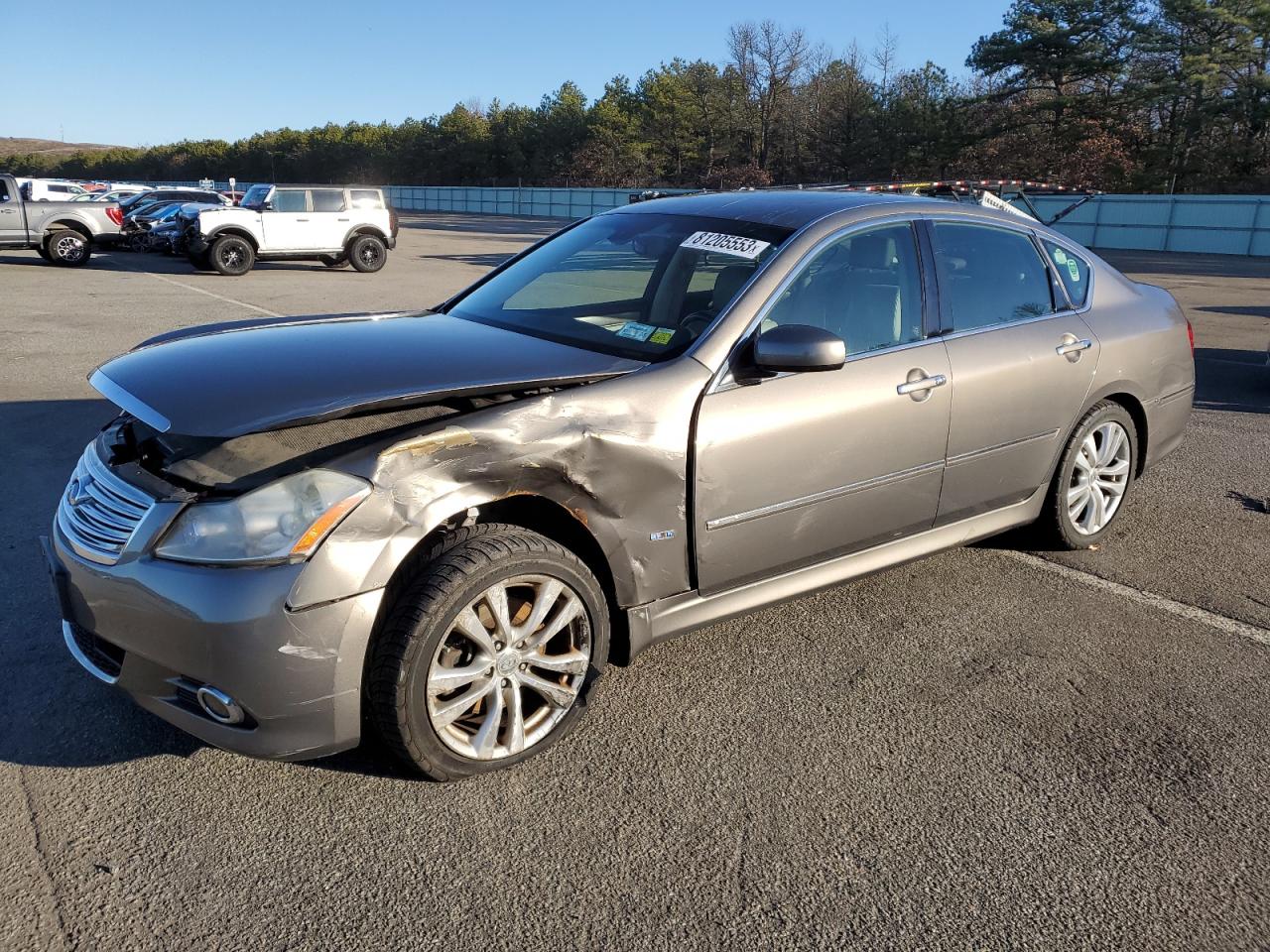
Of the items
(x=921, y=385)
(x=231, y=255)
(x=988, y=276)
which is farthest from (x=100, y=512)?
(x=231, y=255)

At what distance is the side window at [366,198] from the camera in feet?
67.2

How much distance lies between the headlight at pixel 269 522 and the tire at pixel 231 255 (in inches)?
706

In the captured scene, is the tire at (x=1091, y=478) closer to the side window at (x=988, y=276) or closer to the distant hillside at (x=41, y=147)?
the side window at (x=988, y=276)

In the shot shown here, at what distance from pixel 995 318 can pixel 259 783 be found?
3306mm

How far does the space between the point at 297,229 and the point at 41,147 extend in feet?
587

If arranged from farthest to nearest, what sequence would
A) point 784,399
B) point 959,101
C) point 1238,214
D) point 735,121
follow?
point 735,121
point 959,101
point 1238,214
point 784,399

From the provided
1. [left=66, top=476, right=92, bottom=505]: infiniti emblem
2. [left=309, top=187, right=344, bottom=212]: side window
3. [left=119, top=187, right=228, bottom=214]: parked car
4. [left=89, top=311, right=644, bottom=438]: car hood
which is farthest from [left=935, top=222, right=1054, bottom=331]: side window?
[left=119, top=187, right=228, bottom=214]: parked car

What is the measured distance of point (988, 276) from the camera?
4172 millimetres

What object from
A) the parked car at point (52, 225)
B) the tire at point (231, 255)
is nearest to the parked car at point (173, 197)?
the parked car at point (52, 225)

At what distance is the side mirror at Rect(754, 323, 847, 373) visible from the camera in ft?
10.2

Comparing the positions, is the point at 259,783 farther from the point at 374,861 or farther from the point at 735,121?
the point at 735,121

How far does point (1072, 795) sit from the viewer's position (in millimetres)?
2836

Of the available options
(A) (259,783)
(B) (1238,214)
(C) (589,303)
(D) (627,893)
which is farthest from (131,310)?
(B) (1238,214)

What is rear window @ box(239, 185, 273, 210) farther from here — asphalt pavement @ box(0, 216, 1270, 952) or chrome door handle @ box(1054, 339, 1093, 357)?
chrome door handle @ box(1054, 339, 1093, 357)
